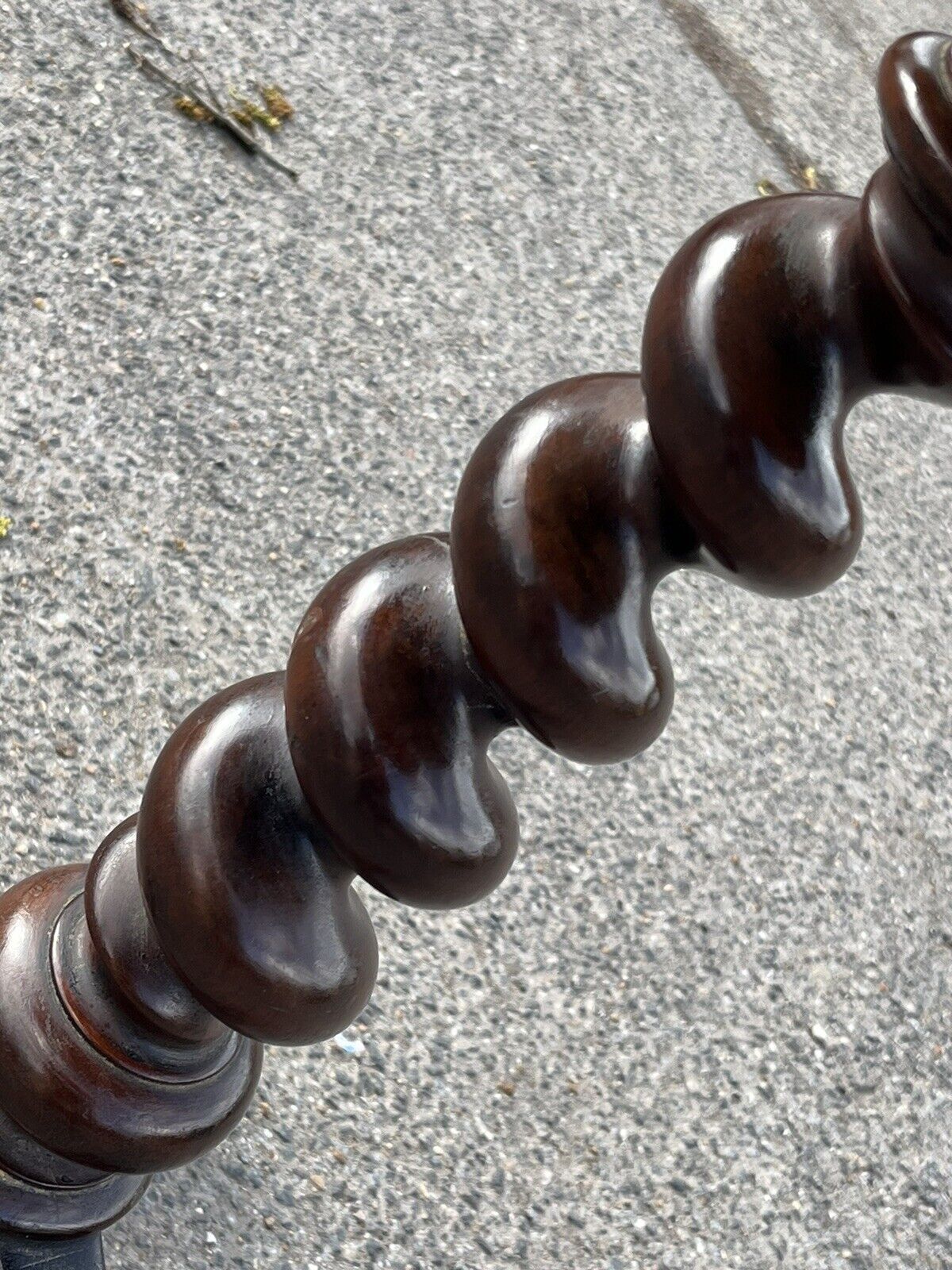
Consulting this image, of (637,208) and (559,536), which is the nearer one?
(559,536)

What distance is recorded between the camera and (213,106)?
3.37ft

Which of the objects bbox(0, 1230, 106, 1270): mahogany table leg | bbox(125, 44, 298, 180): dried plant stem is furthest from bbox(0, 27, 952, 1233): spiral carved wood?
bbox(125, 44, 298, 180): dried plant stem

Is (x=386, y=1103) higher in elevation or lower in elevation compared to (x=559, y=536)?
lower

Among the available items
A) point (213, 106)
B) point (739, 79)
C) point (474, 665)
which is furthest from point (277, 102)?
point (474, 665)

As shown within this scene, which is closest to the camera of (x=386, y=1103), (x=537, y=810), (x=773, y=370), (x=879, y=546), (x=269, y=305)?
(x=773, y=370)

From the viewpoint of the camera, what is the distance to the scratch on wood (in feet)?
4.39

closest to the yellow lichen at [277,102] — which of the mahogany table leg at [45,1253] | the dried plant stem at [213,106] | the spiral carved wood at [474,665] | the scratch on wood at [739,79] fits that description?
the dried plant stem at [213,106]

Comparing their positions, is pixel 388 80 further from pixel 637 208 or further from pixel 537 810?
pixel 537 810

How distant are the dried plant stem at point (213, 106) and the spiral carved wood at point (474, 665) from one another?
0.65 meters

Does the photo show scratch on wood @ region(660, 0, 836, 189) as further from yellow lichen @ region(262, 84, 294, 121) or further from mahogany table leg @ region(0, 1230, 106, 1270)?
mahogany table leg @ region(0, 1230, 106, 1270)

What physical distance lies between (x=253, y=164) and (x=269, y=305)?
0.13 meters

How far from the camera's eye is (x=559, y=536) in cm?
41

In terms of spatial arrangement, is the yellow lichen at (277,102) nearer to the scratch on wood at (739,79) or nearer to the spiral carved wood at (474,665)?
the scratch on wood at (739,79)

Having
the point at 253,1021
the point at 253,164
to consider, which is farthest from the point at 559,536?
the point at 253,164
